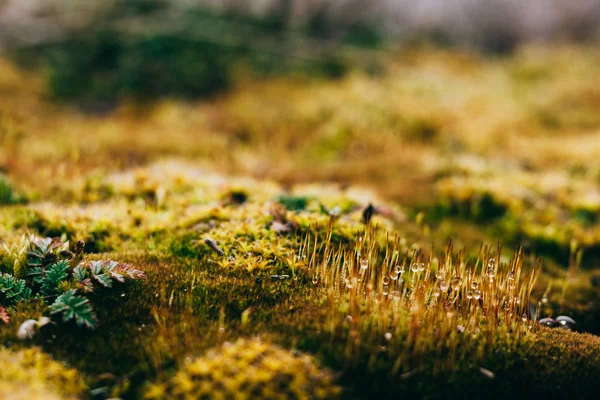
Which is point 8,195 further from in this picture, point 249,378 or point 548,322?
point 548,322

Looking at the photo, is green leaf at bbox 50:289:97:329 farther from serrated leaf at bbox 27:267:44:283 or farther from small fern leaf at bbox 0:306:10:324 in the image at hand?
serrated leaf at bbox 27:267:44:283

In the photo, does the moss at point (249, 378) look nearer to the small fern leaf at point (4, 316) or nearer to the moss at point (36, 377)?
the moss at point (36, 377)

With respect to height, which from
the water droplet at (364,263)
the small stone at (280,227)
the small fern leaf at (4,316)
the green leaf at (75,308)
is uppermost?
the water droplet at (364,263)

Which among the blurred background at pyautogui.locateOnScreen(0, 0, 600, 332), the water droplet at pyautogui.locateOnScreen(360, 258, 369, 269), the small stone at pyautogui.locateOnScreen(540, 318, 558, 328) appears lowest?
the small stone at pyautogui.locateOnScreen(540, 318, 558, 328)

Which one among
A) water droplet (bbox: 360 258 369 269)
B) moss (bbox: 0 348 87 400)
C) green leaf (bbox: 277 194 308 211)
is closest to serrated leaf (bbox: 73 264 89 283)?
moss (bbox: 0 348 87 400)

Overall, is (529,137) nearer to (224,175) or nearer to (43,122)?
(224,175)

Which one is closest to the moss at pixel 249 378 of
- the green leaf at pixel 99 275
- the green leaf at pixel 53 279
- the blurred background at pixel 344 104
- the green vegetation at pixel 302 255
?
the green vegetation at pixel 302 255
